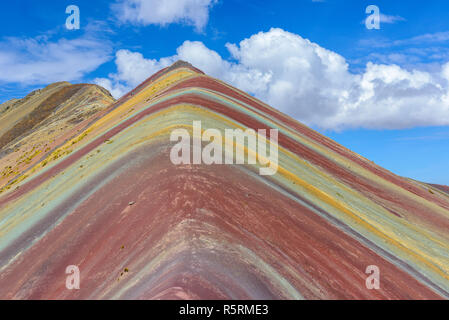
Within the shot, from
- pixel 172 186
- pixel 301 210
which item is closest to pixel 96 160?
pixel 172 186

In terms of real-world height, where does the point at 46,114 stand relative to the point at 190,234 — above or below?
above

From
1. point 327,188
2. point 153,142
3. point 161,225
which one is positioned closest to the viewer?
point 161,225

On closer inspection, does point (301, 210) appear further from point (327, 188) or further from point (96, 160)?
point (96, 160)

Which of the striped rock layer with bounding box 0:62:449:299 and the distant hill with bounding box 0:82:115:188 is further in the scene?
the distant hill with bounding box 0:82:115:188

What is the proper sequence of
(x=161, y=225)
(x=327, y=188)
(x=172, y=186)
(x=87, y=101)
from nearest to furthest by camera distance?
1. (x=161, y=225)
2. (x=172, y=186)
3. (x=327, y=188)
4. (x=87, y=101)

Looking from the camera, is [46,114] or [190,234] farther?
[46,114]

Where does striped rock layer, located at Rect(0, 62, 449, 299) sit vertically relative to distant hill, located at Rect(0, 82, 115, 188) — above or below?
below

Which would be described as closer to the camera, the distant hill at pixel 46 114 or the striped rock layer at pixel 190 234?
the striped rock layer at pixel 190 234
